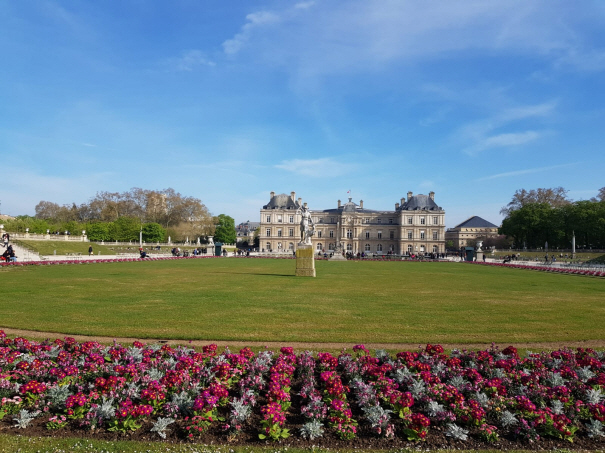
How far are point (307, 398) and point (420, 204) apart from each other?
9747 centimetres

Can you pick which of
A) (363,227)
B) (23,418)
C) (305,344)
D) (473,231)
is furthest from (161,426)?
(473,231)

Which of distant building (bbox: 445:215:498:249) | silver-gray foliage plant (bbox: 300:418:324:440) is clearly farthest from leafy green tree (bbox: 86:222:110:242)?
distant building (bbox: 445:215:498:249)

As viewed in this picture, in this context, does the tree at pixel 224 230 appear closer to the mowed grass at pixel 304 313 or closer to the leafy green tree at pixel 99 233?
the leafy green tree at pixel 99 233

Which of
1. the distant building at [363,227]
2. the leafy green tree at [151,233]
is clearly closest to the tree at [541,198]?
the distant building at [363,227]

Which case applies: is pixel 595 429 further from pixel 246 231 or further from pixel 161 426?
pixel 246 231

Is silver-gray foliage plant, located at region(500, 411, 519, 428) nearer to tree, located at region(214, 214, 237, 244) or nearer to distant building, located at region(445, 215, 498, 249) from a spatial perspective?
tree, located at region(214, 214, 237, 244)

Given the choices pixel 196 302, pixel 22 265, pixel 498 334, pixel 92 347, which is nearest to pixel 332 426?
pixel 92 347

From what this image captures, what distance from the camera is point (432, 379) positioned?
216 inches

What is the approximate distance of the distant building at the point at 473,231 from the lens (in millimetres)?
129125

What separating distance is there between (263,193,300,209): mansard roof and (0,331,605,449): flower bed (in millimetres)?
94253

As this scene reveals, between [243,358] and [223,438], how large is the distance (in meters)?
1.62

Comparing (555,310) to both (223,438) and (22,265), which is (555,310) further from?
(22,265)

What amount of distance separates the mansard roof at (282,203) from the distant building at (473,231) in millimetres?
62861

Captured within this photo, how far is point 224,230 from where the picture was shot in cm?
9881
